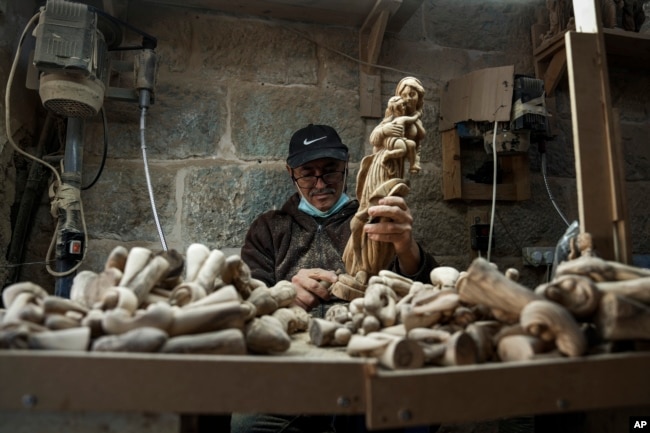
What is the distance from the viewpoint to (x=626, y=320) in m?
0.62

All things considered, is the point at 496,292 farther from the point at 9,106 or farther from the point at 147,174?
the point at 9,106

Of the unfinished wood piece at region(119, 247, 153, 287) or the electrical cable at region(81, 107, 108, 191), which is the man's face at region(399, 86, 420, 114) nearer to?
the unfinished wood piece at region(119, 247, 153, 287)

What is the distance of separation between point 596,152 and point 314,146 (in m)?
1.04

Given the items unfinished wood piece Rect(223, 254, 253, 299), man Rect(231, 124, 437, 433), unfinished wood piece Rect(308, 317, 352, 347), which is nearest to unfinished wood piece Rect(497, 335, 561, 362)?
unfinished wood piece Rect(308, 317, 352, 347)

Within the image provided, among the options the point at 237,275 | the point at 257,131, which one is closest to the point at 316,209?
the point at 257,131

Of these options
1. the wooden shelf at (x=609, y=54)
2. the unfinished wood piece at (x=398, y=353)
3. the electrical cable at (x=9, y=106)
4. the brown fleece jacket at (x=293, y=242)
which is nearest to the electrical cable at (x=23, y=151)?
the electrical cable at (x=9, y=106)

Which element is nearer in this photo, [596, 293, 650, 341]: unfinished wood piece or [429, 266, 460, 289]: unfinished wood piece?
[596, 293, 650, 341]: unfinished wood piece

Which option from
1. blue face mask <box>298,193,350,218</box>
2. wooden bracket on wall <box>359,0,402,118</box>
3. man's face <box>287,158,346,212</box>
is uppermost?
wooden bracket on wall <box>359,0,402,118</box>

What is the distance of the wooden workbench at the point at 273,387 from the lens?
52cm

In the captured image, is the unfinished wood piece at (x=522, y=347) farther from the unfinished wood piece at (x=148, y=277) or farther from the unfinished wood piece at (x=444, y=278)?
the unfinished wood piece at (x=148, y=277)

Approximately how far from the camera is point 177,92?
1908 mm

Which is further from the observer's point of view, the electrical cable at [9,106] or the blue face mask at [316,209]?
the blue face mask at [316,209]

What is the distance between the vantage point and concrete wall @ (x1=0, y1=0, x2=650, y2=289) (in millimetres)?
1826

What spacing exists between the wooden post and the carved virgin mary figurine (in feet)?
1.57
